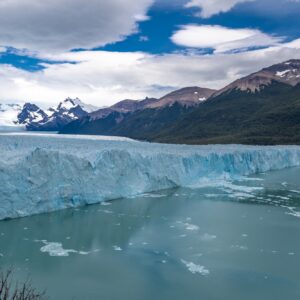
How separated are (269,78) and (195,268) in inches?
5279

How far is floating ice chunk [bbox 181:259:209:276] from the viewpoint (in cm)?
1088

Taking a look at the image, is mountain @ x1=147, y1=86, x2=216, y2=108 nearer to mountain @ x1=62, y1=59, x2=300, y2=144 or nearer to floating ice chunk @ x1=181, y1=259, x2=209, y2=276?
mountain @ x1=62, y1=59, x2=300, y2=144

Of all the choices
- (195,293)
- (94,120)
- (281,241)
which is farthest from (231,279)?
(94,120)

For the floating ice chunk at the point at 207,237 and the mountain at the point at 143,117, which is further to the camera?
the mountain at the point at 143,117

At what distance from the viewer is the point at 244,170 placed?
32.7 meters

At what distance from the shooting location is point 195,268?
11.2m

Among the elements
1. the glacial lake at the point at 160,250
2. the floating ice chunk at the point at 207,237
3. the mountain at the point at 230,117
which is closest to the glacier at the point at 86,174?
the glacial lake at the point at 160,250

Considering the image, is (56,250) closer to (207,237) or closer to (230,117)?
(207,237)

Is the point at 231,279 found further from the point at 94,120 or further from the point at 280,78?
the point at 94,120

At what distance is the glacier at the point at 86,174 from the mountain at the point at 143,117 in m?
103

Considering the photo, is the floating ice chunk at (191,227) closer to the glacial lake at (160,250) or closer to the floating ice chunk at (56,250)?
the glacial lake at (160,250)

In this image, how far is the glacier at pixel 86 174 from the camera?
16188 mm

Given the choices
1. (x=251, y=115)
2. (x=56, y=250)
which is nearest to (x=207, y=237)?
(x=56, y=250)

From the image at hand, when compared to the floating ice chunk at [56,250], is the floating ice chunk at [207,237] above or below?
below
